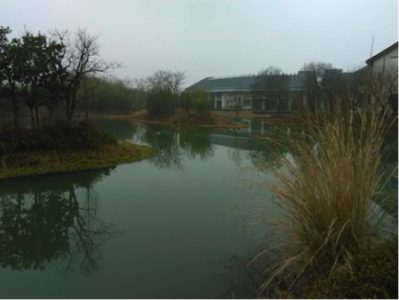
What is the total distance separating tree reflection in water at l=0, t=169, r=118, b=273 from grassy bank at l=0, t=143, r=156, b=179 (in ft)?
1.82

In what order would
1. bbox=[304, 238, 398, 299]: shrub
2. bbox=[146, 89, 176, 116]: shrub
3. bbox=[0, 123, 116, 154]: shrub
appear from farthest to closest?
bbox=[146, 89, 176, 116]: shrub
bbox=[0, 123, 116, 154]: shrub
bbox=[304, 238, 398, 299]: shrub

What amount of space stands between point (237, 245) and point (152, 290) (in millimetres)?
1246

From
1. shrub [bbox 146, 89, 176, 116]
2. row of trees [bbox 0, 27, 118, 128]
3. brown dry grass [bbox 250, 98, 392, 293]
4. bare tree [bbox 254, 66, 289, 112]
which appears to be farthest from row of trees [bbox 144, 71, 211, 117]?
brown dry grass [bbox 250, 98, 392, 293]

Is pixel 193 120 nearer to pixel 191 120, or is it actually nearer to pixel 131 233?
pixel 191 120

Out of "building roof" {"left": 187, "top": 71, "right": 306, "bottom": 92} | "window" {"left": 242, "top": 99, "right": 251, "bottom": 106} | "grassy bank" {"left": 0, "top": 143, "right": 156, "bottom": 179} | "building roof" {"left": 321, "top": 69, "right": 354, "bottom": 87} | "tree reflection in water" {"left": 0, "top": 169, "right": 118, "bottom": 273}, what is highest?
"building roof" {"left": 187, "top": 71, "right": 306, "bottom": 92}

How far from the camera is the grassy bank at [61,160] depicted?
856cm

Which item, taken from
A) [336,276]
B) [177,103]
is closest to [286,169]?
[336,276]

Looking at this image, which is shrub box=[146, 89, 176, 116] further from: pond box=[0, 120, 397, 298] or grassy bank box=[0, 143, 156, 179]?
pond box=[0, 120, 397, 298]

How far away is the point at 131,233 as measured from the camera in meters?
4.75

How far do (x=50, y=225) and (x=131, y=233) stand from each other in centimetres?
140

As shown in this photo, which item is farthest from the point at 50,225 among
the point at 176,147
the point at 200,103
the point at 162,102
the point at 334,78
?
the point at 162,102

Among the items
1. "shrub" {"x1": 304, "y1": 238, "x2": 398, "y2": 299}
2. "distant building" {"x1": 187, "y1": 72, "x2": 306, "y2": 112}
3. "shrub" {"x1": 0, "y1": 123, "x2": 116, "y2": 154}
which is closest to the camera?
"shrub" {"x1": 304, "y1": 238, "x2": 398, "y2": 299}

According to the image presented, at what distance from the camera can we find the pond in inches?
133

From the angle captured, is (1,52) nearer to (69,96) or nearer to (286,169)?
(69,96)
